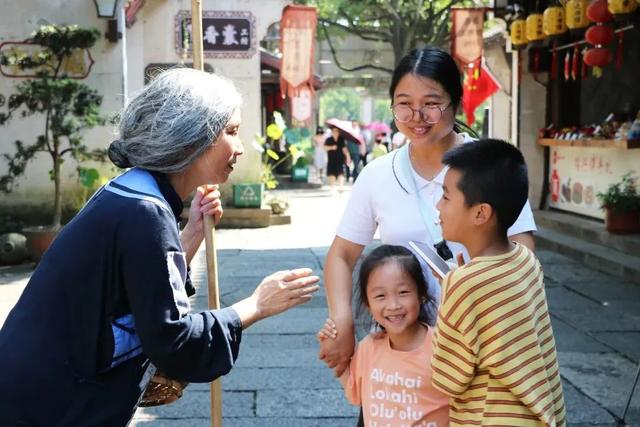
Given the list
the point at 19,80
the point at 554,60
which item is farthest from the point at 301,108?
the point at 19,80

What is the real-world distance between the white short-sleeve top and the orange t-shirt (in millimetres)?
235

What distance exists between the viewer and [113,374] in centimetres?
209

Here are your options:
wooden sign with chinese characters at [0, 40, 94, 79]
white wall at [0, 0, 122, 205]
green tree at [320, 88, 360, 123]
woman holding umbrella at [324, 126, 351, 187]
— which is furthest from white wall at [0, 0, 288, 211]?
green tree at [320, 88, 360, 123]

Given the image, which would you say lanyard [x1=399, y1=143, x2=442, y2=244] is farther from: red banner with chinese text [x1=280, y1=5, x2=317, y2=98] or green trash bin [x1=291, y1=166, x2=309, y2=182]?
green trash bin [x1=291, y1=166, x2=309, y2=182]

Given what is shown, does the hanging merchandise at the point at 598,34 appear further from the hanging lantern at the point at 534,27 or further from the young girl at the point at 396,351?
the young girl at the point at 396,351

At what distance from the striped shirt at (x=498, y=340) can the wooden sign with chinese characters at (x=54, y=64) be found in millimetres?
9615

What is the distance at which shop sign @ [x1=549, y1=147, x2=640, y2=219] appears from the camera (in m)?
10.3

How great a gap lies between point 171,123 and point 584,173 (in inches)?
388

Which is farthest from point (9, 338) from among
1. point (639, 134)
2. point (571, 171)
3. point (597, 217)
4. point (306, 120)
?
point (306, 120)

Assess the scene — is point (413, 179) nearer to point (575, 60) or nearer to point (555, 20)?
point (555, 20)

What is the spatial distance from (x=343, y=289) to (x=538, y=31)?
8827mm

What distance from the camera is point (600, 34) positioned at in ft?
29.7

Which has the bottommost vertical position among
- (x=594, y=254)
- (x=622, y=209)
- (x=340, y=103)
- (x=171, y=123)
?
(x=594, y=254)

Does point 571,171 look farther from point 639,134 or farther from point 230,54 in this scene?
point 230,54
